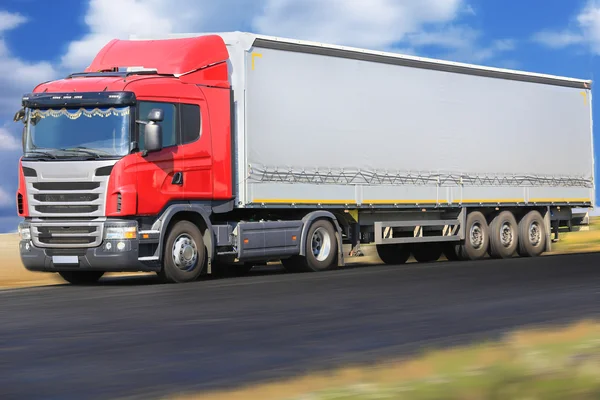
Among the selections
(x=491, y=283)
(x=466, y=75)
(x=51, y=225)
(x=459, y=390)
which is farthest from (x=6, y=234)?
(x=459, y=390)

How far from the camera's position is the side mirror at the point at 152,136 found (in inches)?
723

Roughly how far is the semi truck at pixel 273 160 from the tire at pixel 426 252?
38mm

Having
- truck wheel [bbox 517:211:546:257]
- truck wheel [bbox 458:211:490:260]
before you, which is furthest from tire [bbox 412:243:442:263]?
truck wheel [bbox 517:211:546:257]

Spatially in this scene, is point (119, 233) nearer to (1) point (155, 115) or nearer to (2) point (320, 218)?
(1) point (155, 115)

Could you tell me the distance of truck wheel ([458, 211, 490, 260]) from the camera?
27.3 meters

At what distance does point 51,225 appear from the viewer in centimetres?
1894

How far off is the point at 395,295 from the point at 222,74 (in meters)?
7.20

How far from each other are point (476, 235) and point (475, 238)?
0.10 metres

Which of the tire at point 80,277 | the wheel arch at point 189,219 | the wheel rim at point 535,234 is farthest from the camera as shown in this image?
the wheel rim at point 535,234

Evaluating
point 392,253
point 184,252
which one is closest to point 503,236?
point 392,253

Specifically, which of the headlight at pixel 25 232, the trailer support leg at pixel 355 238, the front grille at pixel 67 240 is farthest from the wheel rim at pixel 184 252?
the trailer support leg at pixel 355 238

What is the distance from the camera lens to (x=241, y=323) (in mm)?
11742

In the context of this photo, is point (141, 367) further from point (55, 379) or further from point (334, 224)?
point (334, 224)

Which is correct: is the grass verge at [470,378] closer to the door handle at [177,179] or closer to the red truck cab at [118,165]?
the red truck cab at [118,165]
